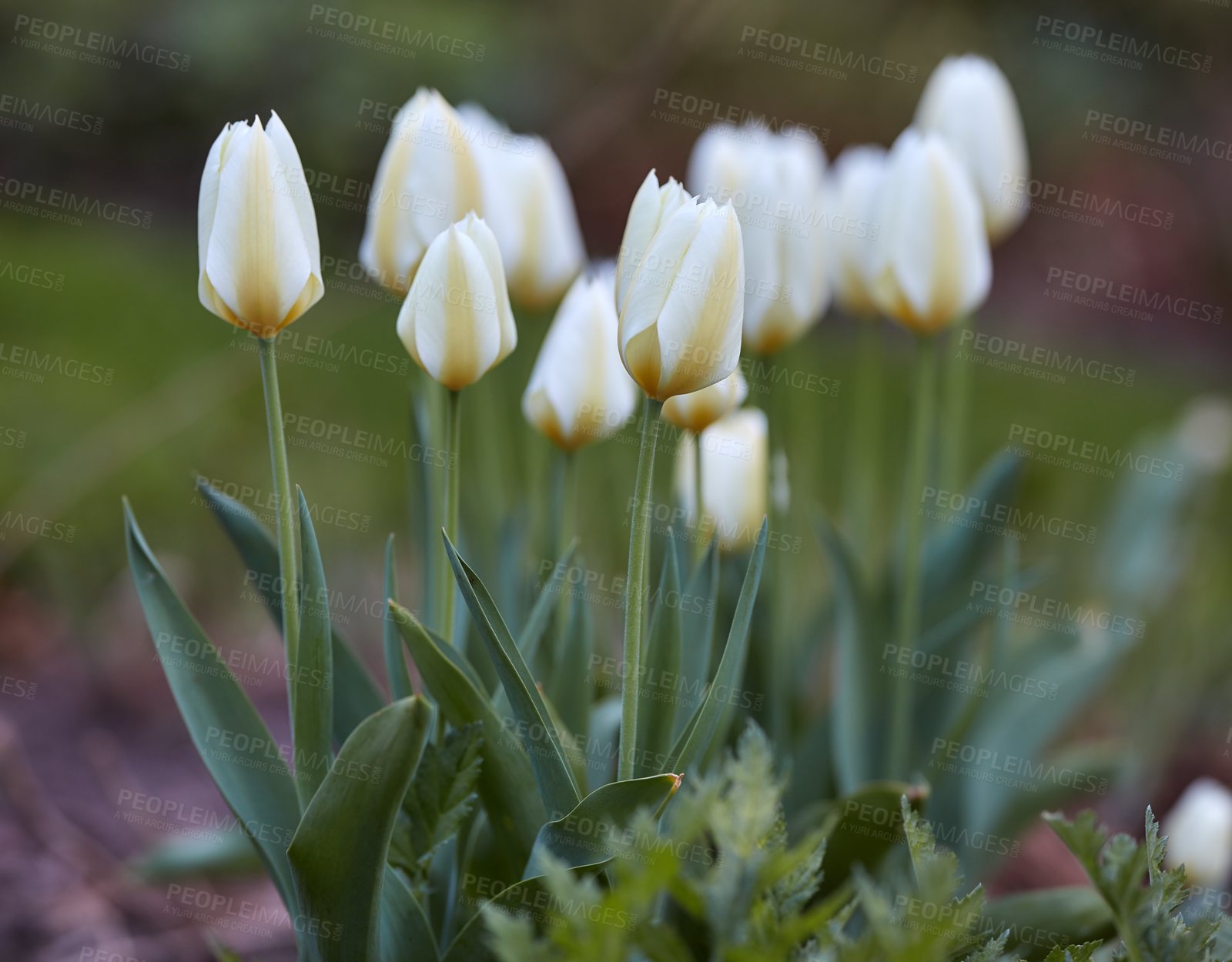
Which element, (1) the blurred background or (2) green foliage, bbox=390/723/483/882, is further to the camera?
(1) the blurred background

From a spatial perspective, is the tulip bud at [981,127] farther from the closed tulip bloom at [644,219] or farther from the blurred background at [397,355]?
the closed tulip bloom at [644,219]

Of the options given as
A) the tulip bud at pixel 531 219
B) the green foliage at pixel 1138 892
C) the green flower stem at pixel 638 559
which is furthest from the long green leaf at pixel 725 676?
the tulip bud at pixel 531 219

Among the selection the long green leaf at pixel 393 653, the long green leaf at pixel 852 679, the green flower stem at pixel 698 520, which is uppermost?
the green flower stem at pixel 698 520

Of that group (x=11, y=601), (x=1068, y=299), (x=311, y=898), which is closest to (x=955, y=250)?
(x=311, y=898)

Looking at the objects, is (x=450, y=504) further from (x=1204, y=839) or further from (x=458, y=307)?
(x=1204, y=839)

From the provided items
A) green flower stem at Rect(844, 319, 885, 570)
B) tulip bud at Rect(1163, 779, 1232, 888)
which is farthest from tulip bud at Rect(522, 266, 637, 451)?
tulip bud at Rect(1163, 779, 1232, 888)

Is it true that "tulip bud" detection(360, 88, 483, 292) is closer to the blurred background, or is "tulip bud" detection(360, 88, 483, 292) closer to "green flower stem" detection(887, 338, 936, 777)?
the blurred background
